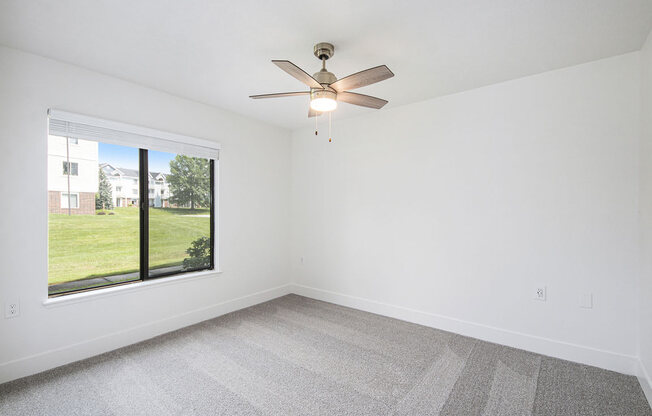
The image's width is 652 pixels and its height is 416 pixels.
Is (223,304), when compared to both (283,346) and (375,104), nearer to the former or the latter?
(283,346)

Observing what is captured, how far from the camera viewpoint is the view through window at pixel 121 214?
8.75 feet

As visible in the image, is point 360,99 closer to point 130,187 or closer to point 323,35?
point 323,35

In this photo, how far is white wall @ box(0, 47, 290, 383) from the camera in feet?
7.62

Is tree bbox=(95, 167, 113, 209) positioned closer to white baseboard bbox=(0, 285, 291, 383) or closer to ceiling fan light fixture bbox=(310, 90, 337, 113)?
white baseboard bbox=(0, 285, 291, 383)

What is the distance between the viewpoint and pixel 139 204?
3156 millimetres

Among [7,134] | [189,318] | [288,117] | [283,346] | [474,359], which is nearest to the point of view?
[7,134]

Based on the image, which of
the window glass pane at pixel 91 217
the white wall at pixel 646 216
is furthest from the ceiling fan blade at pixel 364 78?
the window glass pane at pixel 91 217

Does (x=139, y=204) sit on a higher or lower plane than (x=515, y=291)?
higher

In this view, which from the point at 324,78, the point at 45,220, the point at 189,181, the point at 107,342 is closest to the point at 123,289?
the point at 107,342

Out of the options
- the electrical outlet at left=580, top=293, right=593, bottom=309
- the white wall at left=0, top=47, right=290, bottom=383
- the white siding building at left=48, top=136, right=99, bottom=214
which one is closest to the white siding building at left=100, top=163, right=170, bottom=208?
the white siding building at left=48, top=136, right=99, bottom=214

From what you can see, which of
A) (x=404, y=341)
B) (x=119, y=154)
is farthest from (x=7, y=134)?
(x=404, y=341)

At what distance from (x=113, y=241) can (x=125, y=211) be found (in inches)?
12.2

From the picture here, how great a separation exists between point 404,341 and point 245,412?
166 centimetres

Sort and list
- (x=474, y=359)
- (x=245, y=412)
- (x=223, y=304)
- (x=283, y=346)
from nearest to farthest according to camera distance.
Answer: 1. (x=245, y=412)
2. (x=474, y=359)
3. (x=283, y=346)
4. (x=223, y=304)
